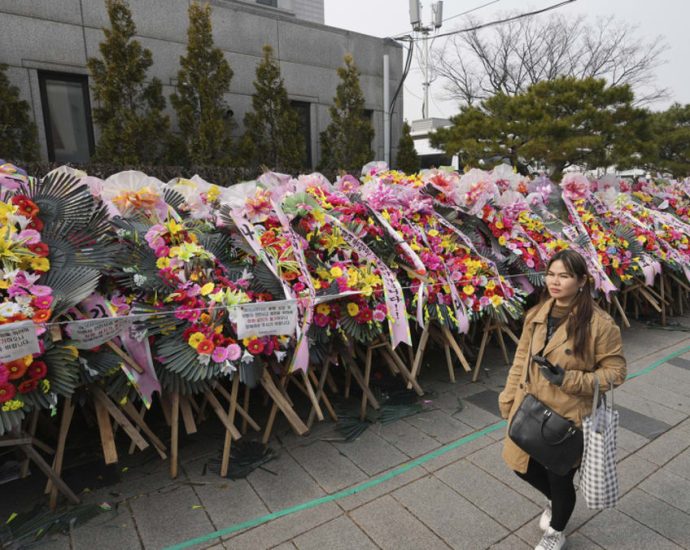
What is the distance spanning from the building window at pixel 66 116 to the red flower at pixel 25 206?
6.79 m

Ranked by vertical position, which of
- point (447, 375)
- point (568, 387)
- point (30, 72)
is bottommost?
point (447, 375)

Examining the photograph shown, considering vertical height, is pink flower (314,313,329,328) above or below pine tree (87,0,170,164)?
below

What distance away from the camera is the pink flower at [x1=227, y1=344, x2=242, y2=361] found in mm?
2428

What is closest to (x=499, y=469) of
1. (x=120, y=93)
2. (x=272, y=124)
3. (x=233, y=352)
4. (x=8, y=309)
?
(x=233, y=352)

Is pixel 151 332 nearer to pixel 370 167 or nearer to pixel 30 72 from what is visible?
pixel 370 167

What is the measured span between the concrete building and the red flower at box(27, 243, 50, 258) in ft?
22.4

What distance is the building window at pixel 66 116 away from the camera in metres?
7.88

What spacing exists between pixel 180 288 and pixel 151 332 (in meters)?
0.28

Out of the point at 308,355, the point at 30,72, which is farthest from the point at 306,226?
the point at 30,72

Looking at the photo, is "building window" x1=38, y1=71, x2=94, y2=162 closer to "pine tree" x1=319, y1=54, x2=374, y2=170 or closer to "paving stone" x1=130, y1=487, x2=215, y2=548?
"pine tree" x1=319, y1=54, x2=374, y2=170

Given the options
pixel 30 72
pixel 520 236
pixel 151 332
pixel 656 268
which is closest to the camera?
pixel 151 332

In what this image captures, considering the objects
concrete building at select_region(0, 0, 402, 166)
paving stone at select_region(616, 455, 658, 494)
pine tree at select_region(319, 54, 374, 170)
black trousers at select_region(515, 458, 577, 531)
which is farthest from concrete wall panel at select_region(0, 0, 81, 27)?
paving stone at select_region(616, 455, 658, 494)

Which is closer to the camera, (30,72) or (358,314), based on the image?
(358,314)

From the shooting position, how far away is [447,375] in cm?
398
